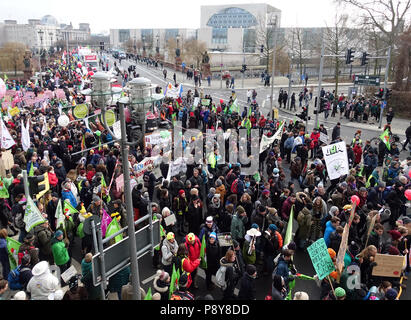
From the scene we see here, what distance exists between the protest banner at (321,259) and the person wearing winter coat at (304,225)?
6.93 ft

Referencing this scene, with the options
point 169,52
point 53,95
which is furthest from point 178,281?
point 169,52

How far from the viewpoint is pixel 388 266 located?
6.54m

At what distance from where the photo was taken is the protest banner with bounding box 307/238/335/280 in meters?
6.03

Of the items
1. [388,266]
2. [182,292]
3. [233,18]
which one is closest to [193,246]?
[182,292]

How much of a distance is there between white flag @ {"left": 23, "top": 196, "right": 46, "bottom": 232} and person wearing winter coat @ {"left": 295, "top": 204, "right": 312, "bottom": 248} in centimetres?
555

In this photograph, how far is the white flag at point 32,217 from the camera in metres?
7.23

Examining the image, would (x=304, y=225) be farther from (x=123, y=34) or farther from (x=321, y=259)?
(x=123, y=34)

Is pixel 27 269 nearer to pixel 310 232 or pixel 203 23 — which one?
pixel 310 232

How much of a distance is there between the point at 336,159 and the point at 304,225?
2.86 meters

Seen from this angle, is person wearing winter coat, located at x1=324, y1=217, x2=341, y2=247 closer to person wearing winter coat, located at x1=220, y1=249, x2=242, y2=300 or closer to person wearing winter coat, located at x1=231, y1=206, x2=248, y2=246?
person wearing winter coat, located at x1=231, y1=206, x2=248, y2=246

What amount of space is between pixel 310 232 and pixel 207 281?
2876mm

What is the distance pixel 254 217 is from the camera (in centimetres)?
826

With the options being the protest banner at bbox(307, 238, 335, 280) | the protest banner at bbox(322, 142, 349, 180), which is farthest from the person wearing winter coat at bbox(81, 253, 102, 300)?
the protest banner at bbox(322, 142, 349, 180)
